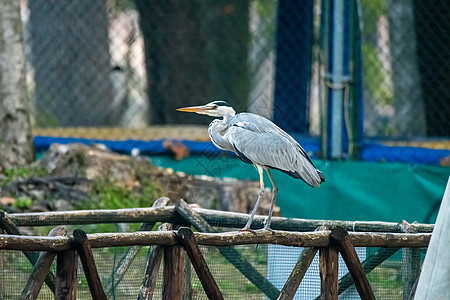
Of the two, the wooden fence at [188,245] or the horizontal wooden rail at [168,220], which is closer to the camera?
the wooden fence at [188,245]

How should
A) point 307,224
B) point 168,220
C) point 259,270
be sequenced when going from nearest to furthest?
1. point 259,270
2. point 307,224
3. point 168,220

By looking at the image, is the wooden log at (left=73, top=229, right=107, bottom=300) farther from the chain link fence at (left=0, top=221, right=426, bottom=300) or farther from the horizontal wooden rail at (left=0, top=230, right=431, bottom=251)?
the chain link fence at (left=0, top=221, right=426, bottom=300)

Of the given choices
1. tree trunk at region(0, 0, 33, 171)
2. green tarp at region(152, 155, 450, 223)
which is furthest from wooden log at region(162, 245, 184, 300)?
tree trunk at region(0, 0, 33, 171)

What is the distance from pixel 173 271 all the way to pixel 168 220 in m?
1.25

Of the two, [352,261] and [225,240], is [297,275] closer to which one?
[352,261]

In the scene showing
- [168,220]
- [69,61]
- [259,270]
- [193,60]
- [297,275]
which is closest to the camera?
[297,275]

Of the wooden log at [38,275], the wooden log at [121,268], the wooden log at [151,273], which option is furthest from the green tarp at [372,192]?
the wooden log at [38,275]

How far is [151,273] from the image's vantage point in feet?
16.7

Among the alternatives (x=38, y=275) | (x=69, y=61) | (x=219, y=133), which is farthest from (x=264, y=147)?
(x=69, y=61)

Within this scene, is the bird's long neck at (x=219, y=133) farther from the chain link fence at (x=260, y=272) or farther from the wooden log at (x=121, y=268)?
the wooden log at (x=121, y=268)

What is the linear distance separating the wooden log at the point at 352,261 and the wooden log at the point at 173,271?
909mm

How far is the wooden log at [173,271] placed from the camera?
4.84m

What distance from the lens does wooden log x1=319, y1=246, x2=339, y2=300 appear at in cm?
499

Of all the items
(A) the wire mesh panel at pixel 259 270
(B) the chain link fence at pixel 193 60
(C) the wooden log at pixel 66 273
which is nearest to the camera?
(C) the wooden log at pixel 66 273
